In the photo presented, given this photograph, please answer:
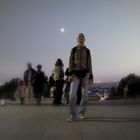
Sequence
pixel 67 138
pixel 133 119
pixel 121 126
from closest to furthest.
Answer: pixel 67 138, pixel 121 126, pixel 133 119

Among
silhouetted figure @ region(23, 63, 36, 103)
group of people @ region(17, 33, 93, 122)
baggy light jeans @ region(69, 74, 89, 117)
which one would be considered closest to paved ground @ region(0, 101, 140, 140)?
baggy light jeans @ region(69, 74, 89, 117)

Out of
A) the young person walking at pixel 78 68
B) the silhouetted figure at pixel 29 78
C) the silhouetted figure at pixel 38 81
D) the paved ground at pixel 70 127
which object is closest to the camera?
the paved ground at pixel 70 127

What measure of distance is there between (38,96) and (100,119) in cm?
878

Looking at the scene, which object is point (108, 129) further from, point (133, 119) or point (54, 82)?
point (54, 82)

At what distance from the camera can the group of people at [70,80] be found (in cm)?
1300

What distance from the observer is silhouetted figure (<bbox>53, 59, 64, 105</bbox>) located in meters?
20.4

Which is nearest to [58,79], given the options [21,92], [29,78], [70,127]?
[29,78]

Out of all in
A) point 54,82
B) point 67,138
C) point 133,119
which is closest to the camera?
point 67,138

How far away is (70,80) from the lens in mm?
13266

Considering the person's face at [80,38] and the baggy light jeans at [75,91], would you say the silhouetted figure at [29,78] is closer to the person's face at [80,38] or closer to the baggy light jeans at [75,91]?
the baggy light jeans at [75,91]

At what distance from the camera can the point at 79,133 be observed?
10.5m

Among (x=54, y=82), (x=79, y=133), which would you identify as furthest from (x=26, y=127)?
(x=54, y=82)

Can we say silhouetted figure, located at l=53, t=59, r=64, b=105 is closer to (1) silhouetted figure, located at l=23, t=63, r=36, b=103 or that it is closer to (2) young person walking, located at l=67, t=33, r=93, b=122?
(1) silhouetted figure, located at l=23, t=63, r=36, b=103

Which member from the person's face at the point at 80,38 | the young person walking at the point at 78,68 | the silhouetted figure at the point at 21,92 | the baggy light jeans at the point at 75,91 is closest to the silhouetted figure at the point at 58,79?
the silhouetted figure at the point at 21,92
